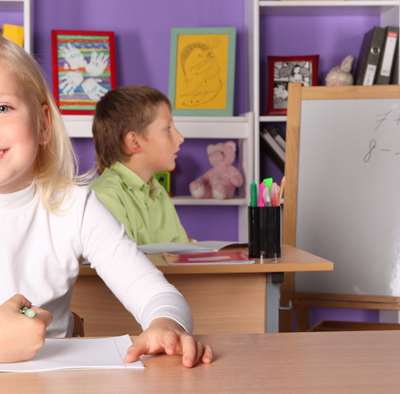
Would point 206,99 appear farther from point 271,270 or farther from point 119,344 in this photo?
point 119,344

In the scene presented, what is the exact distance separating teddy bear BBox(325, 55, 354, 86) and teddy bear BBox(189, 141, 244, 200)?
503 mm

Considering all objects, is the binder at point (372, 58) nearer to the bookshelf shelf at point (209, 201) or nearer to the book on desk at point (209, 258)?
the bookshelf shelf at point (209, 201)

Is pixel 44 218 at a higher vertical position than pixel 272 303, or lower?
higher


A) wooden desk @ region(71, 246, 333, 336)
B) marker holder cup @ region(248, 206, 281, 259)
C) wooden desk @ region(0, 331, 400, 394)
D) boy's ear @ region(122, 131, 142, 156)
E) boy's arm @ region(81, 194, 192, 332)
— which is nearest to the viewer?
wooden desk @ region(0, 331, 400, 394)

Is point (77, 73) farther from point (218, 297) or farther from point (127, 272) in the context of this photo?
point (127, 272)

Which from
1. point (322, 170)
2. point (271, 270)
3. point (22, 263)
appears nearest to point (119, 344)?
point (22, 263)

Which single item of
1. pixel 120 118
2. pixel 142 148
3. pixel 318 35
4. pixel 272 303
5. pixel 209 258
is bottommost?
pixel 272 303

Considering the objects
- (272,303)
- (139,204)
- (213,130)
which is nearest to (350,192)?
(139,204)

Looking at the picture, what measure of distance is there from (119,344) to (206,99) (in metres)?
2.73

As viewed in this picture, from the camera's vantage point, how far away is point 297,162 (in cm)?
287

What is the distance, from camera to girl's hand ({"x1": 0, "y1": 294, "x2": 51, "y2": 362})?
0.98m

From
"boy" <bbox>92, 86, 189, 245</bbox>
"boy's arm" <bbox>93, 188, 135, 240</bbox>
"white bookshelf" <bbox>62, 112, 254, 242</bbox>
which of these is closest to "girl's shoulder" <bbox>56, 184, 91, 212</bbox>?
"boy's arm" <bbox>93, 188, 135, 240</bbox>

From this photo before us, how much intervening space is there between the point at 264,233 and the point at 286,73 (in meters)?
1.73

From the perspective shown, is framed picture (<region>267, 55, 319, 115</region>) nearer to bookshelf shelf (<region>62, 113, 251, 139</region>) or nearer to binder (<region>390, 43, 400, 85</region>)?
bookshelf shelf (<region>62, 113, 251, 139</region>)
